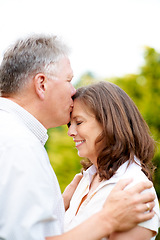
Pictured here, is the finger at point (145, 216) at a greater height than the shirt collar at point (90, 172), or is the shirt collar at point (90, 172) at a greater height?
the finger at point (145, 216)

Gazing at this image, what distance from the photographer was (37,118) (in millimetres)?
2676

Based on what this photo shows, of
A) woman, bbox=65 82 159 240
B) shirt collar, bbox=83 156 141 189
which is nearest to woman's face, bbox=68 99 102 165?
woman, bbox=65 82 159 240

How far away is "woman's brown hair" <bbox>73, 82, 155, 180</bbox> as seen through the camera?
2.71m

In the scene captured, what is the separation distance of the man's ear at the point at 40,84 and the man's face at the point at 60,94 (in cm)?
4

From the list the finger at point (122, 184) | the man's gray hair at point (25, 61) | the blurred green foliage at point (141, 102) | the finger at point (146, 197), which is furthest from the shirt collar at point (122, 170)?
the blurred green foliage at point (141, 102)

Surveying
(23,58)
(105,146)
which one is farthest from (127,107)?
(23,58)

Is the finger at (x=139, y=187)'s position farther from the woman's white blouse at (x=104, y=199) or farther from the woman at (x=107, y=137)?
the woman at (x=107, y=137)

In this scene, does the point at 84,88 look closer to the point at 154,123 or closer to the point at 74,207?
the point at 74,207

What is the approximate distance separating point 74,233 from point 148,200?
59 centimetres

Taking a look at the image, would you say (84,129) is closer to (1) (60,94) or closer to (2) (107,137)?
(2) (107,137)

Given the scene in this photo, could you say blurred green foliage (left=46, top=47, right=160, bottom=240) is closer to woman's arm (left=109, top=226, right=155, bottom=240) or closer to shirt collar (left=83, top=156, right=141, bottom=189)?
shirt collar (left=83, top=156, right=141, bottom=189)

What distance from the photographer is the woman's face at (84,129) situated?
2807 mm

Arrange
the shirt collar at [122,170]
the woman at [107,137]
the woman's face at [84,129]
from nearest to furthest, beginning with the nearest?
the shirt collar at [122,170], the woman at [107,137], the woman's face at [84,129]

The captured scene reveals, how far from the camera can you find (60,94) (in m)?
2.72
